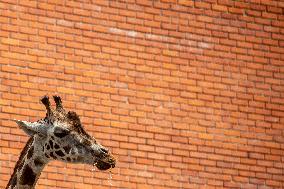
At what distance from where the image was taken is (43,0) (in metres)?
15.4

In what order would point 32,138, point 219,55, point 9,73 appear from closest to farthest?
point 32,138, point 9,73, point 219,55

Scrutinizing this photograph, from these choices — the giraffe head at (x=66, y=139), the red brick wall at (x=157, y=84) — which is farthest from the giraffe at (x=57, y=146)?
the red brick wall at (x=157, y=84)

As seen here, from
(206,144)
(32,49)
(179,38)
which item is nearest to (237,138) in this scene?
(206,144)

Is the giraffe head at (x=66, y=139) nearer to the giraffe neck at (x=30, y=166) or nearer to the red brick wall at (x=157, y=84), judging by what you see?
the giraffe neck at (x=30, y=166)

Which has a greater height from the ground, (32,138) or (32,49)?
(32,49)

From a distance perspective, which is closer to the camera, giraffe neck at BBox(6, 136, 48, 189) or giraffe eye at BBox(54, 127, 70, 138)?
giraffe eye at BBox(54, 127, 70, 138)

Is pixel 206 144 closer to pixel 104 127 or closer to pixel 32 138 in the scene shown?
pixel 104 127

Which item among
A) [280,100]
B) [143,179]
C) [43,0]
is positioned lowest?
[143,179]

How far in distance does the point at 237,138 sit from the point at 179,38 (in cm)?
139

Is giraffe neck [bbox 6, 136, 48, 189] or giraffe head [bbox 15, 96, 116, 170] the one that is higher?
giraffe head [bbox 15, 96, 116, 170]

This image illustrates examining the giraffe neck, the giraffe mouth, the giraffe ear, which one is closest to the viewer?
the giraffe mouth

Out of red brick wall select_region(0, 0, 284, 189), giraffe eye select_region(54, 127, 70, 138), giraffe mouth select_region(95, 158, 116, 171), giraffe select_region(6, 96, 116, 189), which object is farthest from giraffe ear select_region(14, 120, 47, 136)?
red brick wall select_region(0, 0, 284, 189)

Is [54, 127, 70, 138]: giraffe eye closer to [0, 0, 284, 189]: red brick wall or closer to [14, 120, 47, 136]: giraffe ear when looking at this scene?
[14, 120, 47, 136]: giraffe ear

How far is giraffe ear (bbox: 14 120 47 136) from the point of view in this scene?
11492 mm
